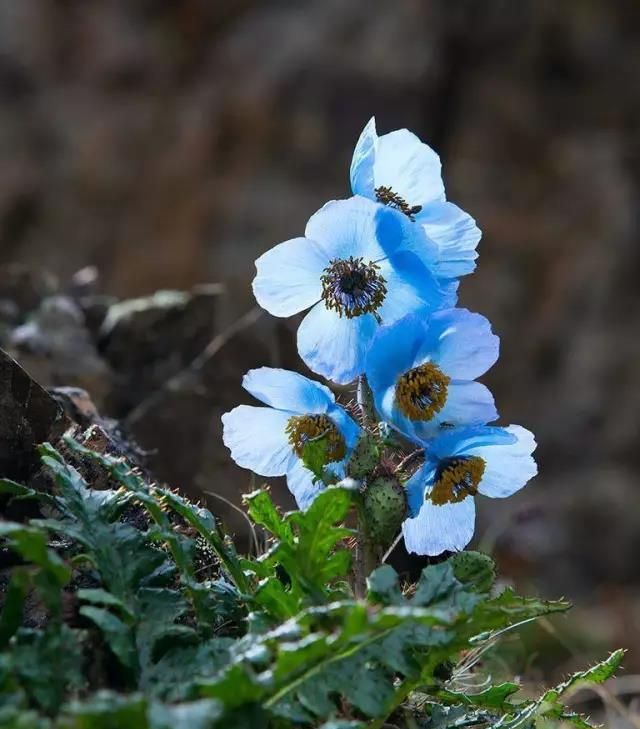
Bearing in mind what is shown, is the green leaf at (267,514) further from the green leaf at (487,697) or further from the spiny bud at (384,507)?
the green leaf at (487,697)

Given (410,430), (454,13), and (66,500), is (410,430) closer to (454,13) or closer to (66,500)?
(66,500)

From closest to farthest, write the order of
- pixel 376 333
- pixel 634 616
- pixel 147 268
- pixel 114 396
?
pixel 376 333 < pixel 114 396 < pixel 634 616 < pixel 147 268

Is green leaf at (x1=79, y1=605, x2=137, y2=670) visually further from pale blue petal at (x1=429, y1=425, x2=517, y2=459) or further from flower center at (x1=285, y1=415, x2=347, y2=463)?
pale blue petal at (x1=429, y1=425, x2=517, y2=459)

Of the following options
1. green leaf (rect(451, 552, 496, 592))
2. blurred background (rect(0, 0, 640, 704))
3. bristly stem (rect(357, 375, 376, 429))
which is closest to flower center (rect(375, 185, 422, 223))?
bristly stem (rect(357, 375, 376, 429))

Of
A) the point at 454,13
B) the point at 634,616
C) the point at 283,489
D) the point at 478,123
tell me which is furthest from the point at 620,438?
the point at 283,489

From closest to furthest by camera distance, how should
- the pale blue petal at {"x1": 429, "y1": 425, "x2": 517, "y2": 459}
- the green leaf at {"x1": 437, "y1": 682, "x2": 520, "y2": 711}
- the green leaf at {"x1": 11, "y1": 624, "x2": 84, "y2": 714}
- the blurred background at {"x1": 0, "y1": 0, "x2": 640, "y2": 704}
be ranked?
the green leaf at {"x1": 11, "y1": 624, "x2": 84, "y2": 714} → the pale blue petal at {"x1": 429, "y1": 425, "x2": 517, "y2": 459} → the green leaf at {"x1": 437, "y1": 682, "x2": 520, "y2": 711} → the blurred background at {"x1": 0, "y1": 0, "x2": 640, "y2": 704}

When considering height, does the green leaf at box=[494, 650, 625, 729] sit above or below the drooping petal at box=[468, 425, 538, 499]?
below

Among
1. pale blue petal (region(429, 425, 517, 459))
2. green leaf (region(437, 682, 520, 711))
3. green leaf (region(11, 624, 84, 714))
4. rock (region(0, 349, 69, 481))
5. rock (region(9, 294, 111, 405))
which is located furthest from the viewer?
rock (region(9, 294, 111, 405))

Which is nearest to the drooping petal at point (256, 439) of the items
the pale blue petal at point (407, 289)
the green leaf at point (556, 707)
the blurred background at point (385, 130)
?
the pale blue petal at point (407, 289)
